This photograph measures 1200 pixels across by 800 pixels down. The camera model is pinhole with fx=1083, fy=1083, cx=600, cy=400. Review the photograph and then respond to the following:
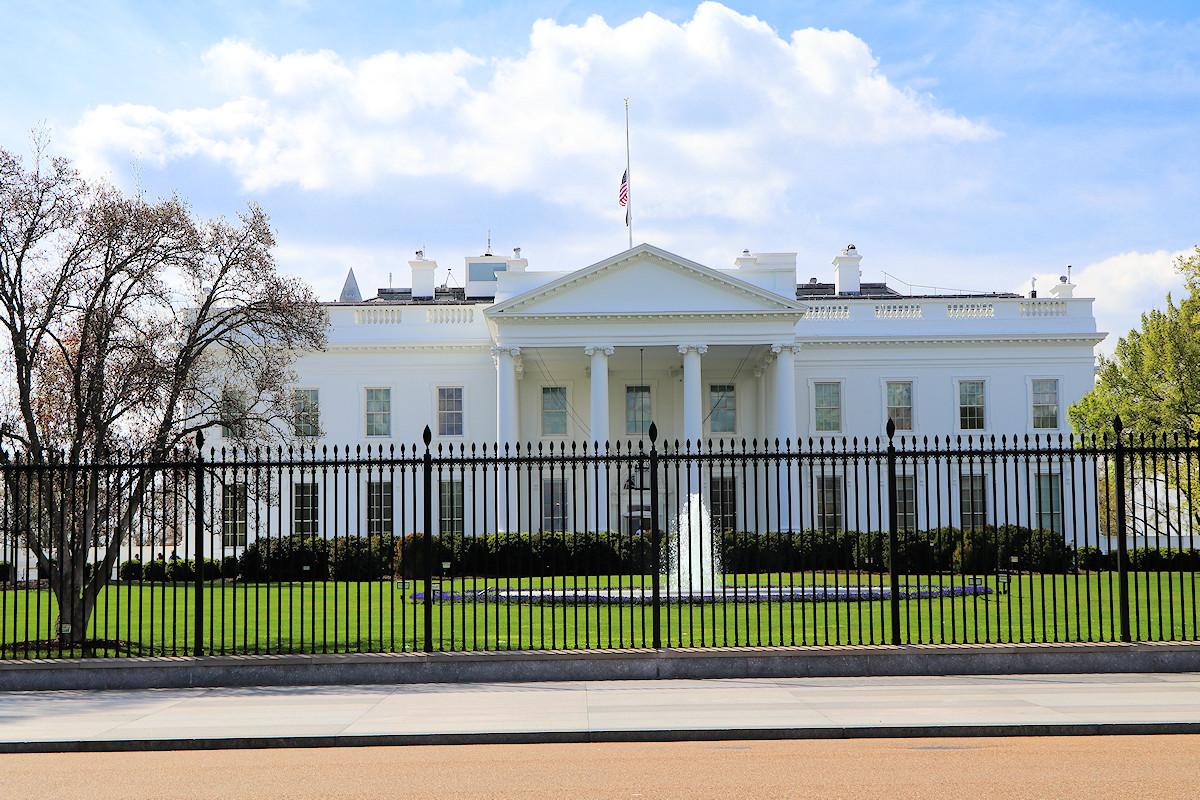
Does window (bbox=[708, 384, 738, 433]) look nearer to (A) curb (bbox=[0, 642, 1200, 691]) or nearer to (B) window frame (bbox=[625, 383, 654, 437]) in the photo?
(B) window frame (bbox=[625, 383, 654, 437])

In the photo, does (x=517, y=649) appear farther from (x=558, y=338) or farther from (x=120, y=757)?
(x=558, y=338)

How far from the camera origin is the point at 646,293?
→ 38.0m

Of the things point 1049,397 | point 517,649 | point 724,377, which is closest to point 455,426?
point 724,377

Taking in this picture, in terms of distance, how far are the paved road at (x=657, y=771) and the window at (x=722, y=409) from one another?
33725 millimetres

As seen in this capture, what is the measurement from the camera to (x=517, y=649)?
12.1m

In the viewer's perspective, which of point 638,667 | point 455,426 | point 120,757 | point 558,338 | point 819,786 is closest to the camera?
point 819,786

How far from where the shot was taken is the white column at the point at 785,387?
3791 cm

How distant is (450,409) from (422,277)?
10.4 meters

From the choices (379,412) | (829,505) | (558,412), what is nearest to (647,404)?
(558,412)

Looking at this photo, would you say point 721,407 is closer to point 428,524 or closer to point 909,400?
point 909,400

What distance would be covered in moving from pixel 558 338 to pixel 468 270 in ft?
46.5

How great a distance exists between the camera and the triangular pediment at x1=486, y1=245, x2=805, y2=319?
3750 centimetres

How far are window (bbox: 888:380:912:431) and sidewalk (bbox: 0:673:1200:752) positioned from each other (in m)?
30.6

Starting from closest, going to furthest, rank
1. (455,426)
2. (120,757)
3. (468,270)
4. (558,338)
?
(120,757)
(558,338)
(455,426)
(468,270)
